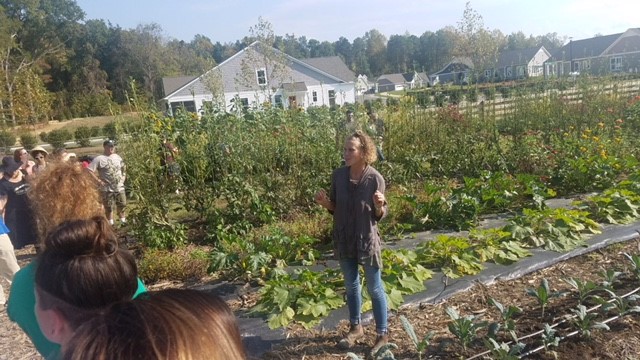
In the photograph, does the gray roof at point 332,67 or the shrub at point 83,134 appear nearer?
the shrub at point 83,134

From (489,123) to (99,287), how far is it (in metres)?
9.84

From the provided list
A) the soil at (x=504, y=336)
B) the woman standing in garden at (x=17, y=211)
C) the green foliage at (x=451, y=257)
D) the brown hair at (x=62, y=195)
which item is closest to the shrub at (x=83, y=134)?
the woman standing in garden at (x=17, y=211)

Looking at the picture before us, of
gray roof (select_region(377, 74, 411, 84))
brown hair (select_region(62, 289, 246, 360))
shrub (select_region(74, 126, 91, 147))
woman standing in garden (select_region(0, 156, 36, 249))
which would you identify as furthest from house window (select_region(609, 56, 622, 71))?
gray roof (select_region(377, 74, 411, 84))

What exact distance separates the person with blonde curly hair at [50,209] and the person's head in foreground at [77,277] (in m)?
0.10

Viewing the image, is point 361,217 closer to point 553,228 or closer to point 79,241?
point 79,241

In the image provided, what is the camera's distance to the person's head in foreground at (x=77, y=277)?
1292 millimetres

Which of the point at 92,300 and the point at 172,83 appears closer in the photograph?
the point at 92,300

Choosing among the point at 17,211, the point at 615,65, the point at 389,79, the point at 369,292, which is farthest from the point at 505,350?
the point at 389,79

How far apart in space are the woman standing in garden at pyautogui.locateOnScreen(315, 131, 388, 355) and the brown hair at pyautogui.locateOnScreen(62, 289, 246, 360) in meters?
2.74

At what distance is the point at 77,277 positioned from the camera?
4.33 feet

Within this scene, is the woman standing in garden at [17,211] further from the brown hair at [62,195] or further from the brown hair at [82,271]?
the brown hair at [82,271]

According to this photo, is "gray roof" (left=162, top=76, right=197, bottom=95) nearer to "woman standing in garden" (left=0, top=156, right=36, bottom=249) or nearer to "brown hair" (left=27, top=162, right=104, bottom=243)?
"woman standing in garden" (left=0, top=156, right=36, bottom=249)

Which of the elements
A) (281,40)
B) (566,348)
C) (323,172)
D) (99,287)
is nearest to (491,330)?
(566,348)

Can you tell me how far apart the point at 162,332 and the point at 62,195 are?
1.29 metres
